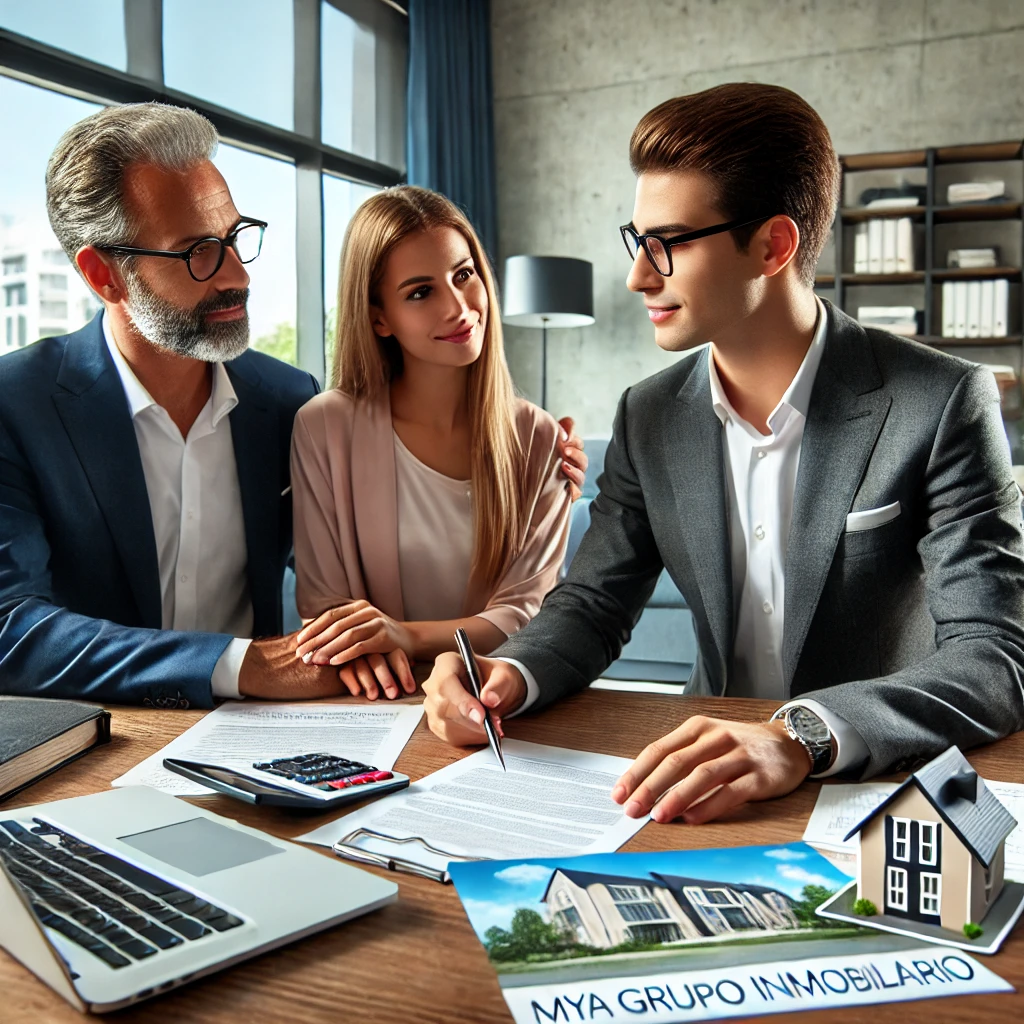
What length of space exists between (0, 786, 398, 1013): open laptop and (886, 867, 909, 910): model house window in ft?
1.18

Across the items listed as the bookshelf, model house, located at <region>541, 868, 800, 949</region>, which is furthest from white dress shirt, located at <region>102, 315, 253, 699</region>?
the bookshelf

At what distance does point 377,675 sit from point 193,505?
0.64 meters

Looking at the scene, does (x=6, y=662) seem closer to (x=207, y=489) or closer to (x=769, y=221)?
(x=207, y=489)

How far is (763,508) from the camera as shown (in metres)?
1.62

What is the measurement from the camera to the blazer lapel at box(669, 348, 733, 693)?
1594 millimetres

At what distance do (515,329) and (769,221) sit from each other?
5.85m

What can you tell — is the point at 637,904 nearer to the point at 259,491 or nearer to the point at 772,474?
the point at 772,474

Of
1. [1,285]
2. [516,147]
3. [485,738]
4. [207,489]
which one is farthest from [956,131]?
[485,738]

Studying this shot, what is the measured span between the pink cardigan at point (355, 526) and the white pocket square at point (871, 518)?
0.62 meters

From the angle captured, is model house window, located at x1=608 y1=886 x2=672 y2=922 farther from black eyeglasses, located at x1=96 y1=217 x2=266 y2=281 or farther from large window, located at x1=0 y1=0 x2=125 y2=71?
large window, located at x1=0 y1=0 x2=125 y2=71

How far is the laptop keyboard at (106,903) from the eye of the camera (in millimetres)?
680

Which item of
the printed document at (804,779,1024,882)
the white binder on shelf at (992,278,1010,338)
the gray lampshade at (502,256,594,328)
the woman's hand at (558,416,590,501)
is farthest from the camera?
the gray lampshade at (502,256,594,328)

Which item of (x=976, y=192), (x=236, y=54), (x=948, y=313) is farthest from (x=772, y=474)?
(x=976, y=192)

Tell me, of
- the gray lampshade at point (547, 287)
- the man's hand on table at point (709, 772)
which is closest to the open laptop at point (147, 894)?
the man's hand on table at point (709, 772)
